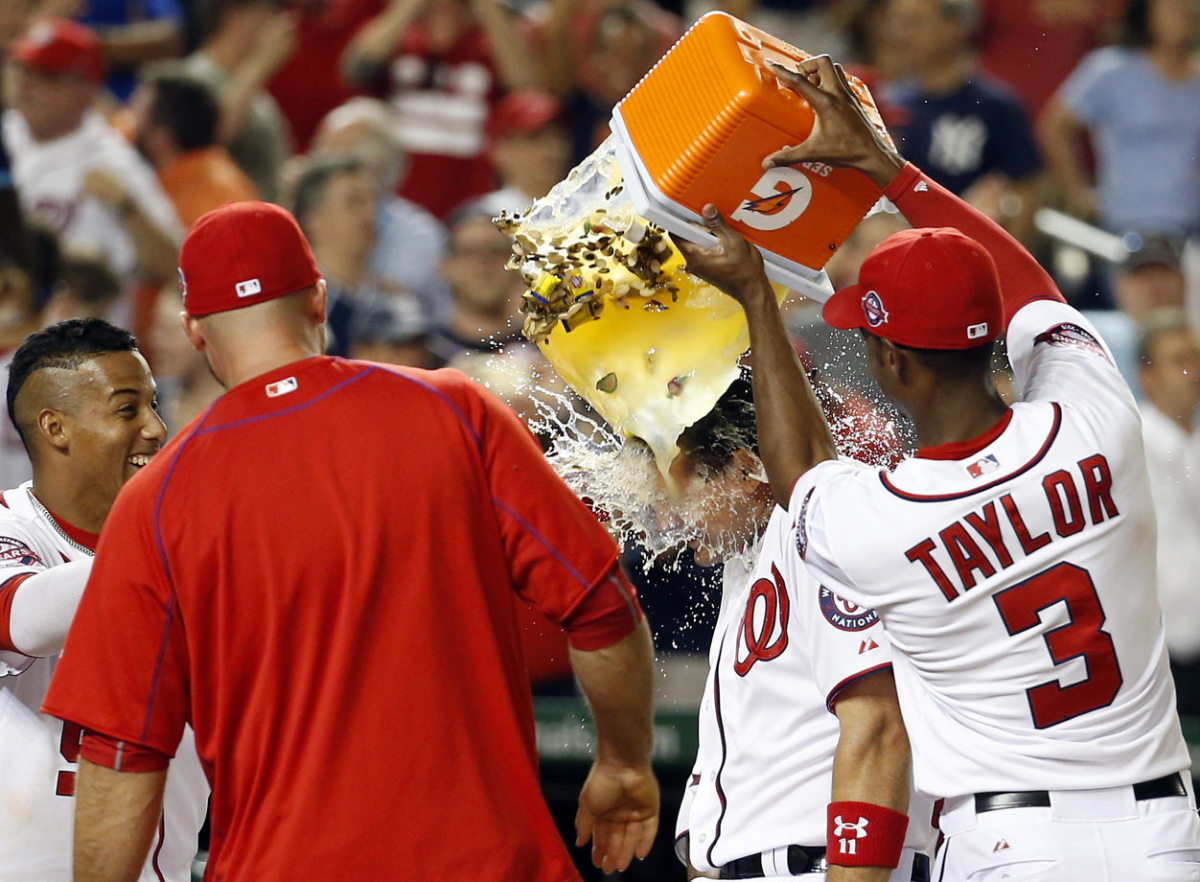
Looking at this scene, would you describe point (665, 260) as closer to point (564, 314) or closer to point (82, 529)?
point (564, 314)

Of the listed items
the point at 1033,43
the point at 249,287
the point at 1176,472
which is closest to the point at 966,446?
the point at 249,287

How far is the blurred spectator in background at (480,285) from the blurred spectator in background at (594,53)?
1045mm

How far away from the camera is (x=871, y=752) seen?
257 centimetres

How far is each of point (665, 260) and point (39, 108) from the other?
17.8 ft

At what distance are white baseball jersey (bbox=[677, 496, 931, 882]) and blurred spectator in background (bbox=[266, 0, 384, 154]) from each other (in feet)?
19.6

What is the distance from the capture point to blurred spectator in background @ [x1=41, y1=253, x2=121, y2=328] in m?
7.01

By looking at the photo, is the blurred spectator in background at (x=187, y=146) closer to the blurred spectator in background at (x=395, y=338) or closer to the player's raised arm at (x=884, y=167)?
the blurred spectator in background at (x=395, y=338)

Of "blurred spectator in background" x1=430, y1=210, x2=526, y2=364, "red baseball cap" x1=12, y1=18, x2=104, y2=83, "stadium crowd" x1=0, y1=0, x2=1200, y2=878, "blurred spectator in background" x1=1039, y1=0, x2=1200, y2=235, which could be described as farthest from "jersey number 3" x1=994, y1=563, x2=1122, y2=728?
"red baseball cap" x1=12, y1=18, x2=104, y2=83

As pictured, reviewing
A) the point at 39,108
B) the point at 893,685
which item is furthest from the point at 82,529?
the point at 39,108

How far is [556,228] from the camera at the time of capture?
3.02 meters

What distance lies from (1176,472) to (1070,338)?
3.52 meters

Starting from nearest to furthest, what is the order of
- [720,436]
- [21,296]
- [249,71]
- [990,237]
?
[990,237], [720,436], [21,296], [249,71]

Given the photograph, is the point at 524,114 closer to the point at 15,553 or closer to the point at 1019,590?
the point at 15,553

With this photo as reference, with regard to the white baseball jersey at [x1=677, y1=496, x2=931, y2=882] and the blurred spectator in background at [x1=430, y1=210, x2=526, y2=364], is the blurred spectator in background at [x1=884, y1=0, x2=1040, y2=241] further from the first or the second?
the white baseball jersey at [x1=677, y1=496, x2=931, y2=882]
